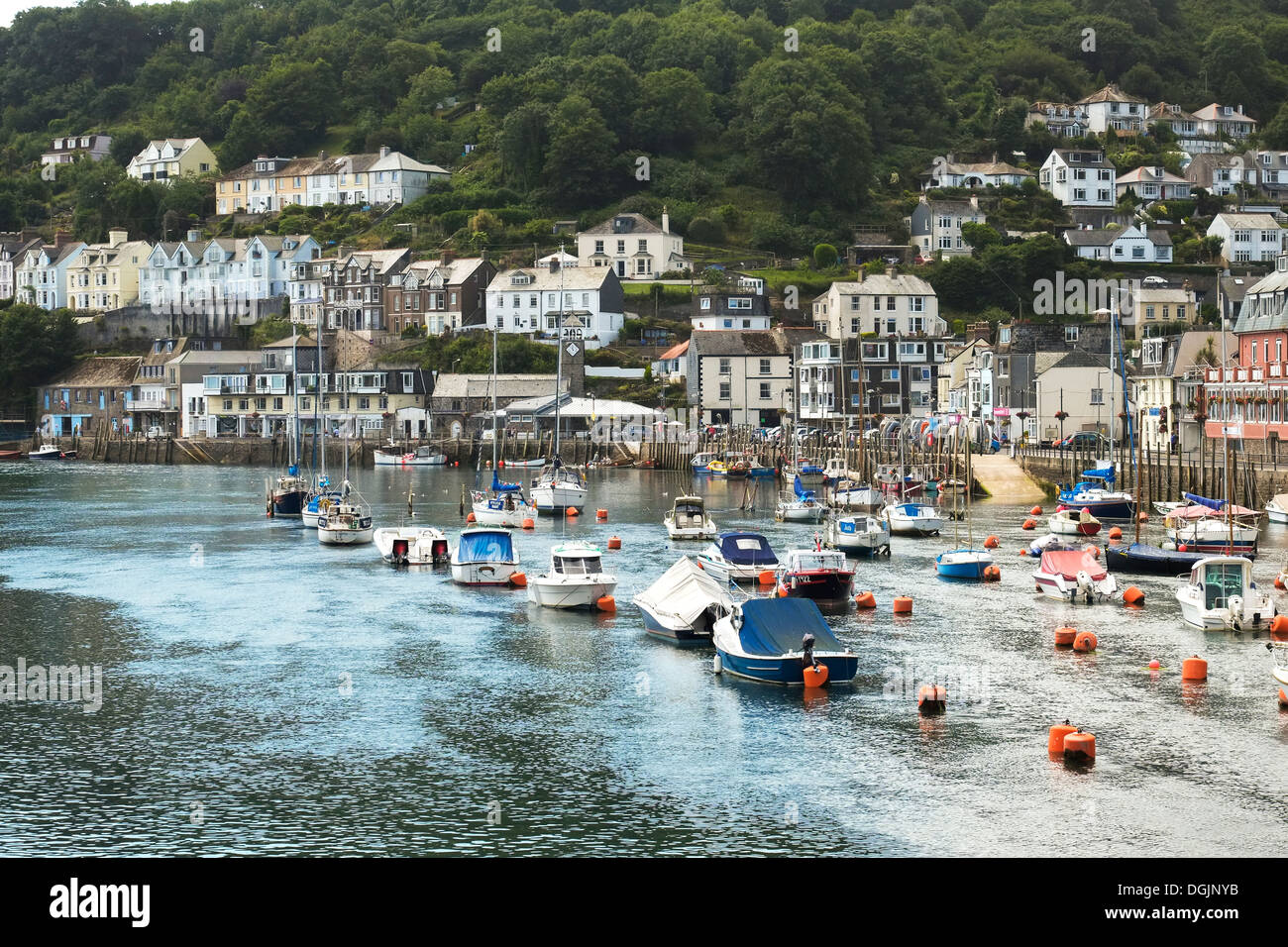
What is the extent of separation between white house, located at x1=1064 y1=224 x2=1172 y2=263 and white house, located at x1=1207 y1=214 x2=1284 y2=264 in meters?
6.93

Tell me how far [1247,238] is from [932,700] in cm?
13450

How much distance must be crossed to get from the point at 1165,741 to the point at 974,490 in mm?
60109

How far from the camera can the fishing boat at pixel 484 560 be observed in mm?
54156

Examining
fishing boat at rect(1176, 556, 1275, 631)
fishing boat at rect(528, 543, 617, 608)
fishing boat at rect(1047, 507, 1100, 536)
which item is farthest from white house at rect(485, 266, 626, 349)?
fishing boat at rect(1176, 556, 1275, 631)

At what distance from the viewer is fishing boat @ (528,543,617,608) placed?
4828 cm

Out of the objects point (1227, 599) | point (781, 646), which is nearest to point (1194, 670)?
point (1227, 599)

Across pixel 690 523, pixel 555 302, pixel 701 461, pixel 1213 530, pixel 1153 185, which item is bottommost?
pixel 1213 530

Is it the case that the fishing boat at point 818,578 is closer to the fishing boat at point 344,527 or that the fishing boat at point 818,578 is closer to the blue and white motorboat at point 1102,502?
the blue and white motorboat at point 1102,502

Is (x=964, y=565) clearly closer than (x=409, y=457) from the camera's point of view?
Yes

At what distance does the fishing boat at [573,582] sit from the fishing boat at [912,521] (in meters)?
22.5

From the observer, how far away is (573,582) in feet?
158

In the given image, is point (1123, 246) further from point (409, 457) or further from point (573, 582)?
point (573, 582)

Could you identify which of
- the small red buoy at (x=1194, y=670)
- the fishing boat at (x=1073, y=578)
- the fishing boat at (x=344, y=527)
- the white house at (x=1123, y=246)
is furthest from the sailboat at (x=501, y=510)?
the white house at (x=1123, y=246)
